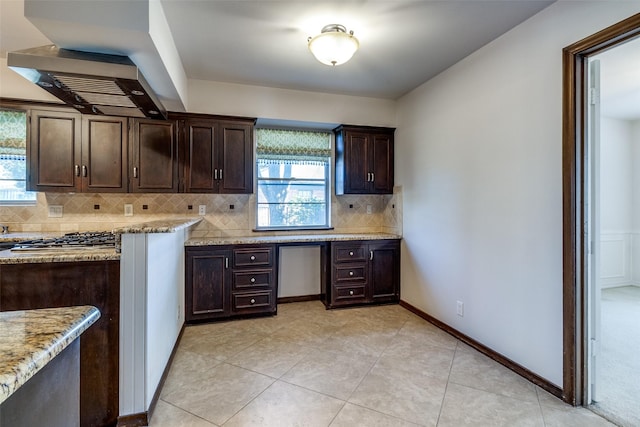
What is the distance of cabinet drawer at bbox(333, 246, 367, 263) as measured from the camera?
151 inches

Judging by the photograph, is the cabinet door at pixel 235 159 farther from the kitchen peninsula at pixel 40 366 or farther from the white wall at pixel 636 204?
the white wall at pixel 636 204

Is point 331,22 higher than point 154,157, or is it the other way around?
point 331,22

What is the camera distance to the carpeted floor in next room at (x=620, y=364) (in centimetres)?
194

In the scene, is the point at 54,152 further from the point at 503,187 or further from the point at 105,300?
the point at 503,187

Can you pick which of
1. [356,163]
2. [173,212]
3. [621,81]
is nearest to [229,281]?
[173,212]

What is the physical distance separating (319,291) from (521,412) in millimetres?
2712

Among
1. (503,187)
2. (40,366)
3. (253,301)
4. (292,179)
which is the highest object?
(292,179)

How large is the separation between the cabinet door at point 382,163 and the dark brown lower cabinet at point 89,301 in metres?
3.14

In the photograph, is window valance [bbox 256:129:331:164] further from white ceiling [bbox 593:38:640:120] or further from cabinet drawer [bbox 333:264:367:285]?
white ceiling [bbox 593:38:640:120]

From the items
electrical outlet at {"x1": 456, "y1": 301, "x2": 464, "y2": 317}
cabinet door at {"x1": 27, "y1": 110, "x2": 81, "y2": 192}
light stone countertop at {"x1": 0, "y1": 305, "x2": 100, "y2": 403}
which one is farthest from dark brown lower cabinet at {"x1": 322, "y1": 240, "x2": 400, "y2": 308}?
light stone countertop at {"x1": 0, "y1": 305, "x2": 100, "y2": 403}

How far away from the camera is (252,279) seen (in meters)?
3.53

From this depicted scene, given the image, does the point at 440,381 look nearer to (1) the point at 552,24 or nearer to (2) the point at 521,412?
(2) the point at 521,412

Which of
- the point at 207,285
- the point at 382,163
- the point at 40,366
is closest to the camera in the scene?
the point at 40,366

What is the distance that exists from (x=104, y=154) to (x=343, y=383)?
3.17 metres
